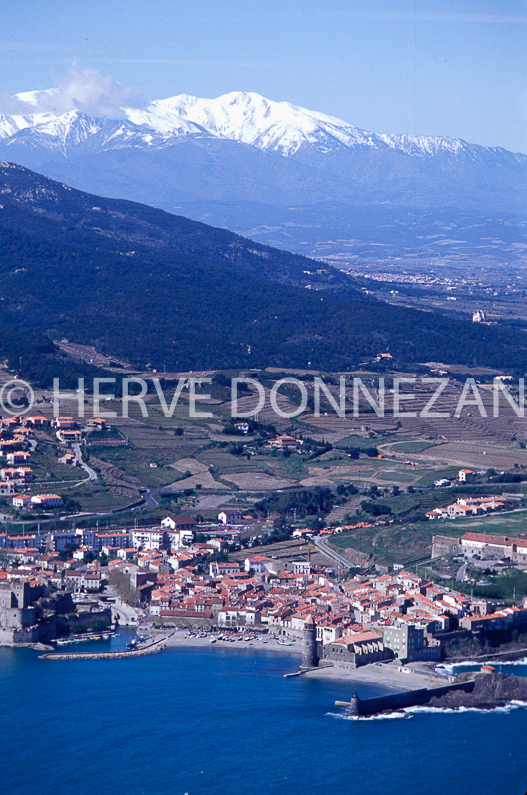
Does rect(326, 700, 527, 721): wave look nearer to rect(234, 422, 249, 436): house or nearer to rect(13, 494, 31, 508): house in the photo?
rect(13, 494, 31, 508): house

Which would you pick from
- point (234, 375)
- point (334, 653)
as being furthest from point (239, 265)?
point (334, 653)

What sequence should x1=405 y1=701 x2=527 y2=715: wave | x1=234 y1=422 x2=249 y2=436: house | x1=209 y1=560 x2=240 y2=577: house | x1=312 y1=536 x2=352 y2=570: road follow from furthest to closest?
1. x1=234 y1=422 x2=249 y2=436: house
2. x1=312 y1=536 x2=352 y2=570: road
3. x1=209 y1=560 x2=240 y2=577: house
4. x1=405 y1=701 x2=527 y2=715: wave

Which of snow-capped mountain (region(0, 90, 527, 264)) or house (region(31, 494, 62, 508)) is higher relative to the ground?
snow-capped mountain (region(0, 90, 527, 264))

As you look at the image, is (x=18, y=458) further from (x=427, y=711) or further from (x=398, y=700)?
(x=427, y=711)

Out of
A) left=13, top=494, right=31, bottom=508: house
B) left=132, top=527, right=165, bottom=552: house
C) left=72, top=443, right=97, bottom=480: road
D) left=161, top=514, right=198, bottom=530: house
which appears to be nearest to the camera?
left=132, top=527, right=165, bottom=552: house

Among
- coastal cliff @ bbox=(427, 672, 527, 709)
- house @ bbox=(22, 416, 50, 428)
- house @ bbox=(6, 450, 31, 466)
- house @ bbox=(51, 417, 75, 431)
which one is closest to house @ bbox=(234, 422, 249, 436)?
house @ bbox=(51, 417, 75, 431)

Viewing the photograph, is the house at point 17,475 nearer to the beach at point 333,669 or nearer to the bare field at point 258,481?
the bare field at point 258,481

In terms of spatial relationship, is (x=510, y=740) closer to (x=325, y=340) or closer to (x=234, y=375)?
(x=234, y=375)
